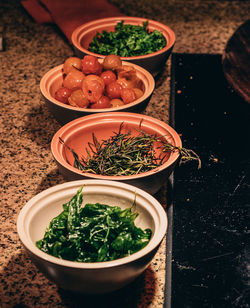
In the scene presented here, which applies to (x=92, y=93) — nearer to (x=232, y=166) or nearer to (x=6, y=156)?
(x=6, y=156)

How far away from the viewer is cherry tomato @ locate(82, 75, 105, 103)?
0.99 meters

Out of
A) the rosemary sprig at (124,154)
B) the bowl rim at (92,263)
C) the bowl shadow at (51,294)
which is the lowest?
the bowl shadow at (51,294)

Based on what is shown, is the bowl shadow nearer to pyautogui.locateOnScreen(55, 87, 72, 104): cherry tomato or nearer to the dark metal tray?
the dark metal tray

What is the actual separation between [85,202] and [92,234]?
0.29 feet

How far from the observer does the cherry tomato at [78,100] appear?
98 cm

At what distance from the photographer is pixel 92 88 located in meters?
0.99

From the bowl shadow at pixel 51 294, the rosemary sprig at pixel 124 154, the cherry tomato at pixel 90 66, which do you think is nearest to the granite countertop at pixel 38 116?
the bowl shadow at pixel 51 294

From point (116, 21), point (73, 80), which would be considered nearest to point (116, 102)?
point (73, 80)

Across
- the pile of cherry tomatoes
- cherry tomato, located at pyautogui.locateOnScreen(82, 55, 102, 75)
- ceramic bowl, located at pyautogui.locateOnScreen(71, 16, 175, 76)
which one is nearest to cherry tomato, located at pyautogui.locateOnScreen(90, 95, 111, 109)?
the pile of cherry tomatoes

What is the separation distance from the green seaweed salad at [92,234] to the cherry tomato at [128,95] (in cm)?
37

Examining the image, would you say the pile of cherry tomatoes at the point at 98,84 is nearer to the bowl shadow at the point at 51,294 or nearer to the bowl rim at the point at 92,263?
the bowl rim at the point at 92,263

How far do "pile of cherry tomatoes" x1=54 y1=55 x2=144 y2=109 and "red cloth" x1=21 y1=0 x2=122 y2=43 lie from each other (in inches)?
19.9

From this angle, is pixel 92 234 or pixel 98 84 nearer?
pixel 92 234

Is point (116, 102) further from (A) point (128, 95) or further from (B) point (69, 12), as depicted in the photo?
(B) point (69, 12)
